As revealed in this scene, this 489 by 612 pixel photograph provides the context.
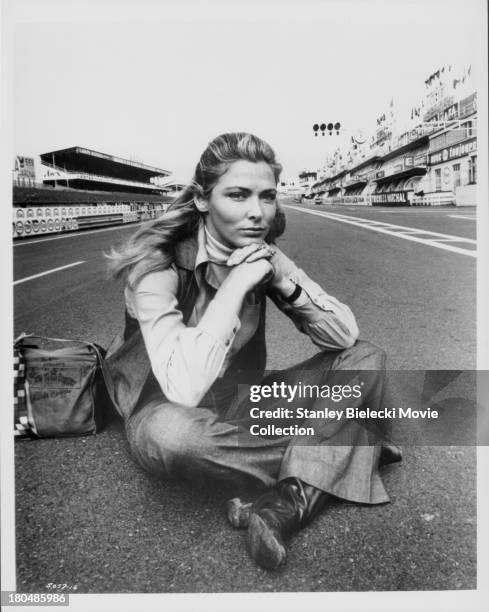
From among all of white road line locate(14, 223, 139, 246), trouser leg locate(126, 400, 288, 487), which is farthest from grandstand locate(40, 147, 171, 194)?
trouser leg locate(126, 400, 288, 487)

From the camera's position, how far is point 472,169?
1483mm

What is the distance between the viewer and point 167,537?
116 centimetres

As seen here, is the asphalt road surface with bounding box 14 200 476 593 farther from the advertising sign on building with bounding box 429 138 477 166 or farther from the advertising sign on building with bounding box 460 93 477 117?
the advertising sign on building with bounding box 460 93 477 117

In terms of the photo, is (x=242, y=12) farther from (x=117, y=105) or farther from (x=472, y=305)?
(x=472, y=305)

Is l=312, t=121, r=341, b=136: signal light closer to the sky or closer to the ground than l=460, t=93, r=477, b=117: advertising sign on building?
closer to the ground

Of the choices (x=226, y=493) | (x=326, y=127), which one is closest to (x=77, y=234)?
(x=326, y=127)

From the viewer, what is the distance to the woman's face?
1.28m

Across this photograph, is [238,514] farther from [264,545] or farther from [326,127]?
[326,127]

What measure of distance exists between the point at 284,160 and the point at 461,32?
0.76 meters

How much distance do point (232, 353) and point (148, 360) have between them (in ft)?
0.82

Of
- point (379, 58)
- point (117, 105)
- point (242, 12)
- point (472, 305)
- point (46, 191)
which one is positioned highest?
point (242, 12)

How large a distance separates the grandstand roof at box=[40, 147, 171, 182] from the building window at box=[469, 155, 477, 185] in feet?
3.34

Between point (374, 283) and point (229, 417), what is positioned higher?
point (374, 283)

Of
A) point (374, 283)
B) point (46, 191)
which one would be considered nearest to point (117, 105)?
point (46, 191)
